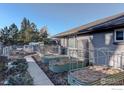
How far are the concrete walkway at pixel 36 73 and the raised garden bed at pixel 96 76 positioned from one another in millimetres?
427

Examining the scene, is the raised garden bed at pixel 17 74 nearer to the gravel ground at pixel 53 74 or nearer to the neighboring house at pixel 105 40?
the gravel ground at pixel 53 74

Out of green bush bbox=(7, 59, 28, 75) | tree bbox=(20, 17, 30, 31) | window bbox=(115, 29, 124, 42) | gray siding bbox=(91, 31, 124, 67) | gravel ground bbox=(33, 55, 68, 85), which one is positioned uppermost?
tree bbox=(20, 17, 30, 31)

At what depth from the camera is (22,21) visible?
2.80 metres

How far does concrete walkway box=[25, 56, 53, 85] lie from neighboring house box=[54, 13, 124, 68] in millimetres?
656

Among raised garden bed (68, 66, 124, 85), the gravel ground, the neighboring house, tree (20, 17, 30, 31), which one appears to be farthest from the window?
tree (20, 17, 30, 31)

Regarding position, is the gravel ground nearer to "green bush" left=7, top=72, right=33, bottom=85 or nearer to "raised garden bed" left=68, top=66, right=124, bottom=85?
"raised garden bed" left=68, top=66, right=124, bottom=85

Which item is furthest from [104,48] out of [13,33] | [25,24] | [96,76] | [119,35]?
[13,33]

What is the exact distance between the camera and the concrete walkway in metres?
2.98

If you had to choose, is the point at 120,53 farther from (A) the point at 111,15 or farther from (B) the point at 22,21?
(B) the point at 22,21

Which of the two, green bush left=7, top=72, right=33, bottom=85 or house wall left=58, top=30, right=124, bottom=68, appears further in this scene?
house wall left=58, top=30, right=124, bottom=68

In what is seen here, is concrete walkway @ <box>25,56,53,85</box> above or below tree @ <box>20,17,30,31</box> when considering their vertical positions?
below
